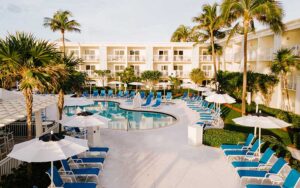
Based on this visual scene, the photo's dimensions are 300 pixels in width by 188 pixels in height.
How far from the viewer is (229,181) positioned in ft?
27.8

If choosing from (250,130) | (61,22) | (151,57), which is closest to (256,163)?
(250,130)

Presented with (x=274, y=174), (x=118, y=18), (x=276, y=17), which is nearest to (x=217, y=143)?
(x=274, y=174)

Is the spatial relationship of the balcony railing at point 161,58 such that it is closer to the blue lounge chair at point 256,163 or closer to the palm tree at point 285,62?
the palm tree at point 285,62

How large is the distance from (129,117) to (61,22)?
2043 centimetres

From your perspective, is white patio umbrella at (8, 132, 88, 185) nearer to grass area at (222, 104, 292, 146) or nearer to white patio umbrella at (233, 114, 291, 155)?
white patio umbrella at (233, 114, 291, 155)

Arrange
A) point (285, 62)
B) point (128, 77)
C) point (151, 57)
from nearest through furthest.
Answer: point (285, 62) → point (128, 77) → point (151, 57)

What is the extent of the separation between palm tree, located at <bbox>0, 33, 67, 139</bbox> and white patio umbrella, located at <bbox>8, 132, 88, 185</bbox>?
93.8 inches

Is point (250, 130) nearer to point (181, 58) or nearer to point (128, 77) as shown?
point (128, 77)

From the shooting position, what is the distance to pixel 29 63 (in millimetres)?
8586

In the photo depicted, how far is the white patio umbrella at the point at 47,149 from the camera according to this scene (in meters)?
6.03

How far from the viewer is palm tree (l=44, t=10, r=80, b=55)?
115 feet

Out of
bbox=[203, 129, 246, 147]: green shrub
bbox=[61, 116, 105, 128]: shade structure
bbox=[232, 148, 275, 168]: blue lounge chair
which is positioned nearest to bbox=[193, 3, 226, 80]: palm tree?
bbox=[203, 129, 246, 147]: green shrub

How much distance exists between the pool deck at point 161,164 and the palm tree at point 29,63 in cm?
359

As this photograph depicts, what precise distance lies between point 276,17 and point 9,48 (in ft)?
45.1
